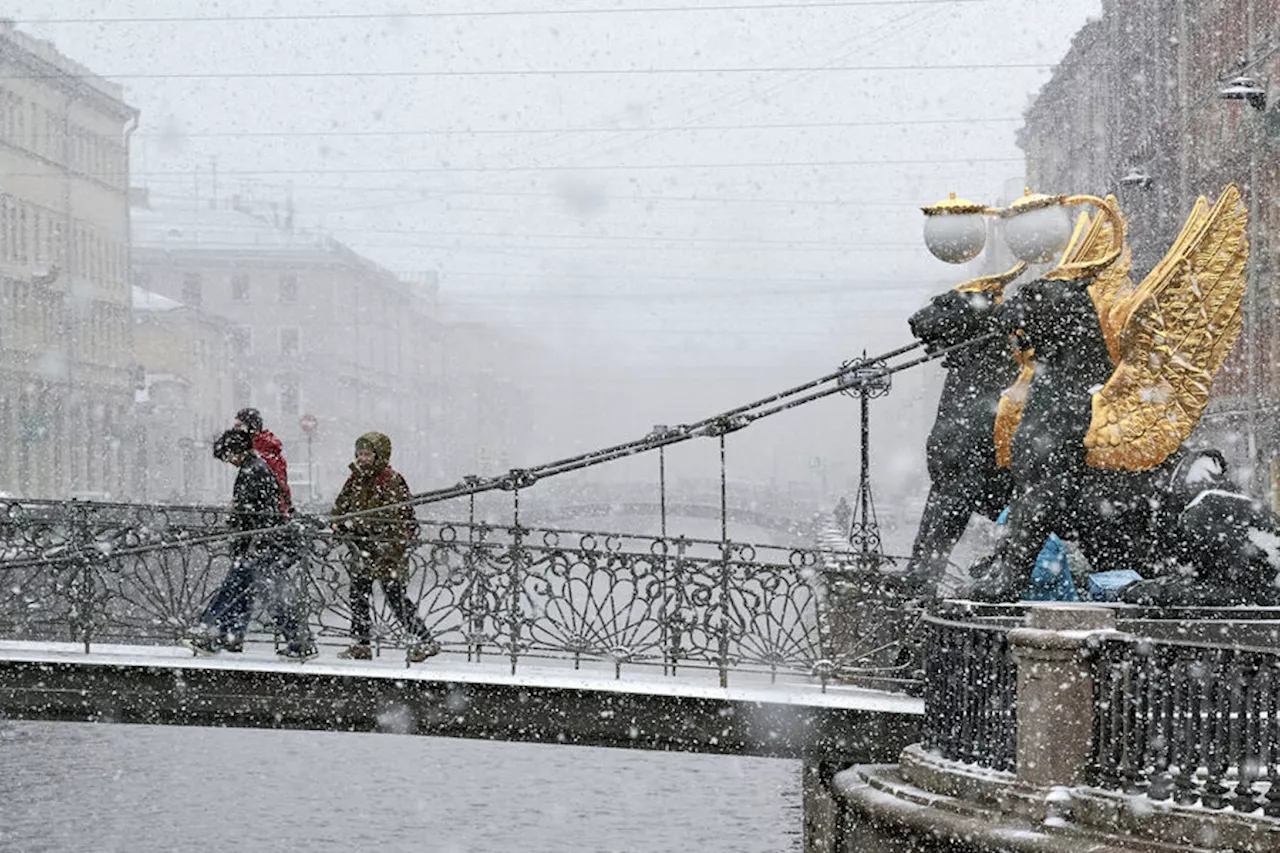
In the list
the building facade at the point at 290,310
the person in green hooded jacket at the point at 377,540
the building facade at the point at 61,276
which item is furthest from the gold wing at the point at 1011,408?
the building facade at the point at 290,310

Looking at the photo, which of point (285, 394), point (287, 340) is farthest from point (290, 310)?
point (285, 394)

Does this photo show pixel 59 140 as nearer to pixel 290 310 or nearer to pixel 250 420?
pixel 290 310

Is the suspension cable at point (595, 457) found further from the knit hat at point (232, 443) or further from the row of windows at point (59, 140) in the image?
the row of windows at point (59, 140)

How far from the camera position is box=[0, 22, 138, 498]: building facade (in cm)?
5125

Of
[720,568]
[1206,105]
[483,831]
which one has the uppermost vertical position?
[1206,105]

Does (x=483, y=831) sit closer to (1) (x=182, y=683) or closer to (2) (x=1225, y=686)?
(1) (x=182, y=683)

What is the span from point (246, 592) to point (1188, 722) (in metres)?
6.91

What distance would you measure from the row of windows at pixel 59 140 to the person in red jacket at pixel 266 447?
132 feet

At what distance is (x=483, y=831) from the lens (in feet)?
57.7

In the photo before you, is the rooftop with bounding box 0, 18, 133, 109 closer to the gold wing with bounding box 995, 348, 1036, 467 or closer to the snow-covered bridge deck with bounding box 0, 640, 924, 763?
the snow-covered bridge deck with bounding box 0, 640, 924, 763

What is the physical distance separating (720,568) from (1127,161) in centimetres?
3337

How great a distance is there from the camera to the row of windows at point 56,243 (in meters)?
52.4

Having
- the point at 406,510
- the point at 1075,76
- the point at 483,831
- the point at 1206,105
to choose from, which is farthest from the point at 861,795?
the point at 1075,76

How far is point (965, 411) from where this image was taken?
34.7ft
